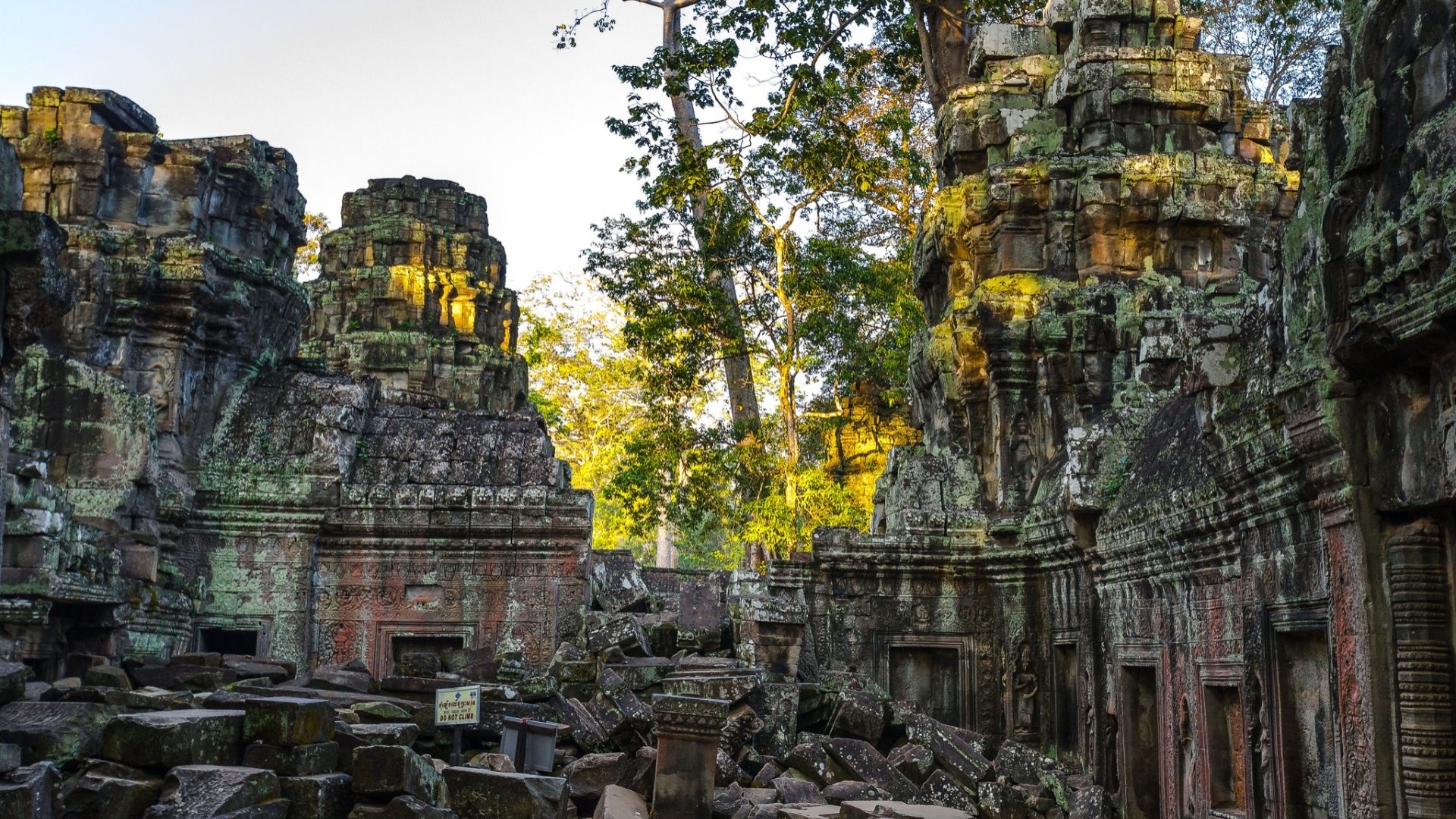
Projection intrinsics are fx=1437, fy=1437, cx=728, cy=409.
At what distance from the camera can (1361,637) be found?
5.50m

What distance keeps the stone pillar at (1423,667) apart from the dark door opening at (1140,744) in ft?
12.0

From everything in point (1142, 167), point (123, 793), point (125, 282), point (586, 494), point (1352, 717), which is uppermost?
point (1142, 167)

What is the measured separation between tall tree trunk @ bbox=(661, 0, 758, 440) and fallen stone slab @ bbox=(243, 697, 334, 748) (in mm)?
14425

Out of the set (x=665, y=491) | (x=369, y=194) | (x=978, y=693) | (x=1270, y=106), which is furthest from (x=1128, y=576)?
(x=369, y=194)

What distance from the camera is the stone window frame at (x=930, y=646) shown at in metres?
12.2

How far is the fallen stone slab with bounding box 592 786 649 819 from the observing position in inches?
302

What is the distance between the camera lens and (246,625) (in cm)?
1194

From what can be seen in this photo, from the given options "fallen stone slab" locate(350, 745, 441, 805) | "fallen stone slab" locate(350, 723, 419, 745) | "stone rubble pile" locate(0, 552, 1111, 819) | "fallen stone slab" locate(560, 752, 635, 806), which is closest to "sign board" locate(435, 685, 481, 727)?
"stone rubble pile" locate(0, 552, 1111, 819)

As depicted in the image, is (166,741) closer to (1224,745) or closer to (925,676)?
(1224,745)

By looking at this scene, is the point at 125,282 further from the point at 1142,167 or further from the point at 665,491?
the point at 665,491

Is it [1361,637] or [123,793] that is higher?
[1361,637]

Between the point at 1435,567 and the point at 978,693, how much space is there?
7.08 metres

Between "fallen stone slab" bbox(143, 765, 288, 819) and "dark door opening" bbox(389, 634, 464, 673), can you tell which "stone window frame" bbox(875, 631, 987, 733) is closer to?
"dark door opening" bbox(389, 634, 464, 673)

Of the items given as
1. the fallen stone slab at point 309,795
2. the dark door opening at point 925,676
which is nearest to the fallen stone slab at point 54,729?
the fallen stone slab at point 309,795
